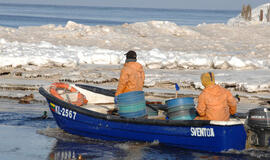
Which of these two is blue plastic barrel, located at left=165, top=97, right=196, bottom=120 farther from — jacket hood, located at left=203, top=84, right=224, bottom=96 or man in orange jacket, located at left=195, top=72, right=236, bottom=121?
jacket hood, located at left=203, top=84, right=224, bottom=96

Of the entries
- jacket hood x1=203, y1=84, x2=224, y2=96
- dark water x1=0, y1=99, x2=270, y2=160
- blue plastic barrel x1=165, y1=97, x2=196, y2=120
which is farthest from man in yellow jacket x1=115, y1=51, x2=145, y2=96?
jacket hood x1=203, y1=84, x2=224, y2=96

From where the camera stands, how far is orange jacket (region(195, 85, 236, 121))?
10055 millimetres

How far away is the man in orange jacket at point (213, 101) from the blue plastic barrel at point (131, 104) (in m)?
1.37

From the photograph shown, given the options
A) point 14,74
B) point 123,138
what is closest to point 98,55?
point 14,74

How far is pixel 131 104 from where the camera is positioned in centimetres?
1101

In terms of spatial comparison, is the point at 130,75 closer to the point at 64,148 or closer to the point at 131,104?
the point at 131,104

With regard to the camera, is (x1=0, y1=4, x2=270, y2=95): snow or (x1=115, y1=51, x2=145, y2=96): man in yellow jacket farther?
(x1=0, y1=4, x2=270, y2=95): snow

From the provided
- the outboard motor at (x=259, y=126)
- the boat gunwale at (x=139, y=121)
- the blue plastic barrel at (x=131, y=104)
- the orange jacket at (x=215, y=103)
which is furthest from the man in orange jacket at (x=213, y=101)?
the blue plastic barrel at (x=131, y=104)

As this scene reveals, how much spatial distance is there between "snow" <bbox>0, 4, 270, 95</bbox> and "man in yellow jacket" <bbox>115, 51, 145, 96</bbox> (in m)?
5.80

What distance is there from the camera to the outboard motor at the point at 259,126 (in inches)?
385

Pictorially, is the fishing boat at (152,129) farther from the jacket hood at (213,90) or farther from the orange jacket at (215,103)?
the jacket hood at (213,90)

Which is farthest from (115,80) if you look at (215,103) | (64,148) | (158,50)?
(215,103)

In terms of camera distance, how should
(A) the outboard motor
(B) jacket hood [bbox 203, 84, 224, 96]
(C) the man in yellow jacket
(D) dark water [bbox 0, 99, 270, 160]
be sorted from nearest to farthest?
(A) the outboard motor, (B) jacket hood [bbox 203, 84, 224, 96], (D) dark water [bbox 0, 99, 270, 160], (C) the man in yellow jacket

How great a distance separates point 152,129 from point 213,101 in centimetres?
154
